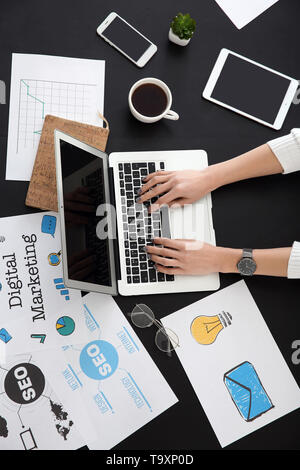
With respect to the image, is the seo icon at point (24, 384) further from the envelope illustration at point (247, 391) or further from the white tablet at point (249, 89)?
the white tablet at point (249, 89)

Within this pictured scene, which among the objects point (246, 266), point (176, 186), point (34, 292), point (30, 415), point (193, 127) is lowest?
point (30, 415)

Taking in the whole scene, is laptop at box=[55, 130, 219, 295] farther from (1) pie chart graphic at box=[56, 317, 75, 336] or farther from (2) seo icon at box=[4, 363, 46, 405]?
(2) seo icon at box=[4, 363, 46, 405]

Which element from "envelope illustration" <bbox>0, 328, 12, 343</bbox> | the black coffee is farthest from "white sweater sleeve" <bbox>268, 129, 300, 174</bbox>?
"envelope illustration" <bbox>0, 328, 12, 343</bbox>

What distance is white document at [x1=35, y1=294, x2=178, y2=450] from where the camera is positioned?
3.64 feet

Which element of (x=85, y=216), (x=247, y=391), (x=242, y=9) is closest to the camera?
(x=85, y=216)

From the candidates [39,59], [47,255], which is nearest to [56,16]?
[39,59]

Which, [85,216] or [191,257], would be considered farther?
[191,257]

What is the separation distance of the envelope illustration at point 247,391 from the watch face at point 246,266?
24 cm

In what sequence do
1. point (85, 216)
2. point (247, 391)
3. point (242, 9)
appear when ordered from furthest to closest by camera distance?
point (242, 9)
point (247, 391)
point (85, 216)

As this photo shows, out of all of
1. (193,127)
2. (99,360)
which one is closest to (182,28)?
(193,127)

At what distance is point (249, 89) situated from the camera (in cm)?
123

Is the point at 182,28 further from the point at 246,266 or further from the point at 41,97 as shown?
the point at 246,266

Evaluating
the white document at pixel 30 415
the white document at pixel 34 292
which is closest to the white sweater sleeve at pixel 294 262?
the white document at pixel 34 292

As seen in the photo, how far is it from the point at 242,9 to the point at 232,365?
101 cm
